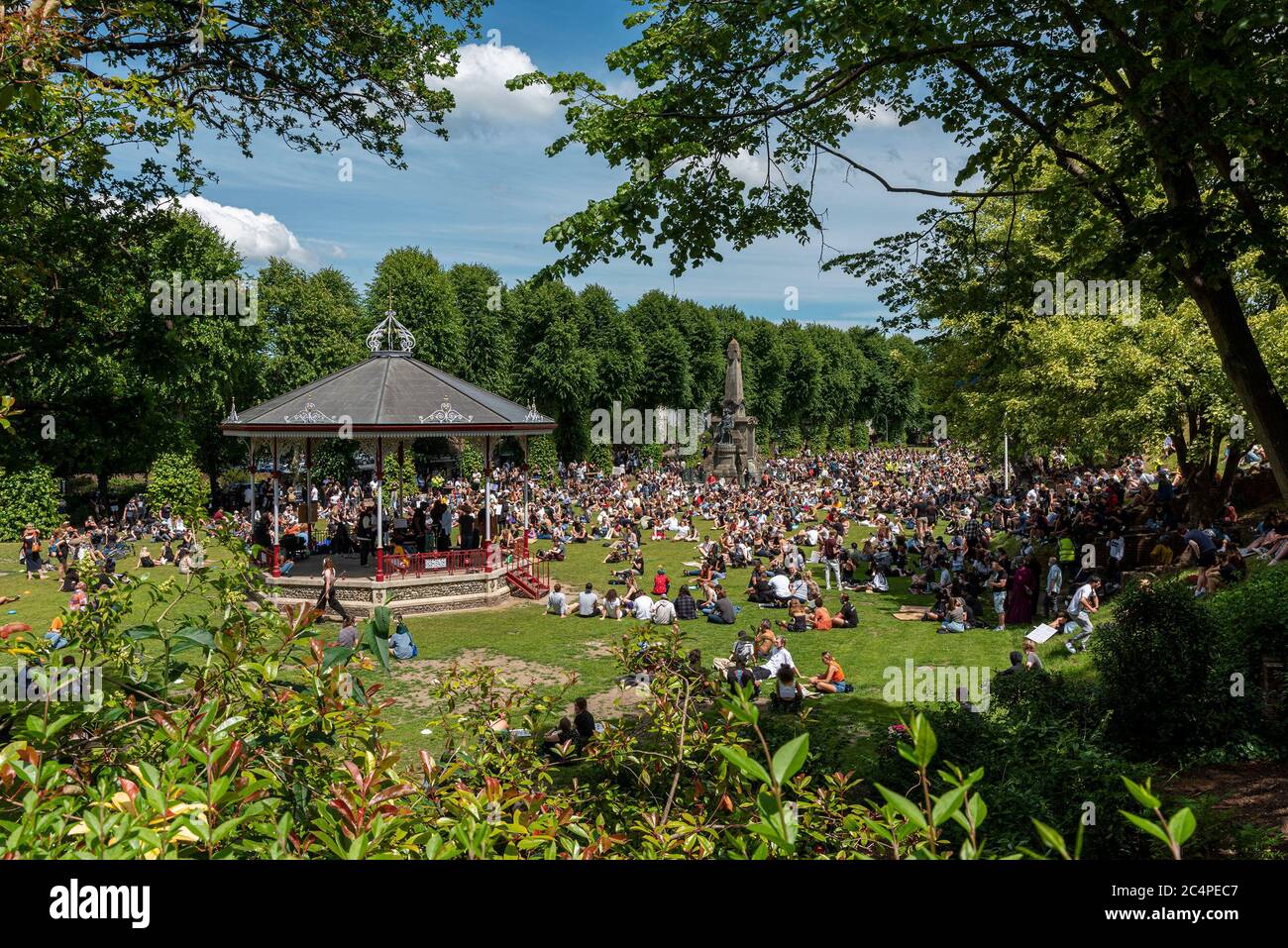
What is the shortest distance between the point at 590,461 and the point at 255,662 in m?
50.3

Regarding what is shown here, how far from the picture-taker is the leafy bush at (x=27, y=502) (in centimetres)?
3077

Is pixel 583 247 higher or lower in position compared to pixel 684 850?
higher

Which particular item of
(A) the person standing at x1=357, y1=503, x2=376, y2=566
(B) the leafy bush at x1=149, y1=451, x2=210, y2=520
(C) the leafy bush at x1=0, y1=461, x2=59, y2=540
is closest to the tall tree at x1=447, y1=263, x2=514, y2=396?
(B) the leafy bush at x1=149, y1=451, x2=210, y2=520

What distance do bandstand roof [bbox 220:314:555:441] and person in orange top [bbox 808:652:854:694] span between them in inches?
441

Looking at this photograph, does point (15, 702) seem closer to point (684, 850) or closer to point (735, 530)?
point (684, 850)

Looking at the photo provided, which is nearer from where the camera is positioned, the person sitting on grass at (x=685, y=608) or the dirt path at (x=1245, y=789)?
the dirt path at (x=1245, y=789)

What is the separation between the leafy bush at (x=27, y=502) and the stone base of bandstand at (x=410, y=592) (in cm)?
1752

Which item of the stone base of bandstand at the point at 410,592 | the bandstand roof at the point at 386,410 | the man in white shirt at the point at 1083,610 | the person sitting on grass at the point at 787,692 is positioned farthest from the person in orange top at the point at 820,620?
the bandstand roof at the point at 386,410

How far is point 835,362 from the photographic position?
77250mm

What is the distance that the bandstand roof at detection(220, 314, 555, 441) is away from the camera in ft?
66.4

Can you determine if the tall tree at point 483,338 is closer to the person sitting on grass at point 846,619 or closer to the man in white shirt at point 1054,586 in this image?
the person sitting on grass at point 846,619

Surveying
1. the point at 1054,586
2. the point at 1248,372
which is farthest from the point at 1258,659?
the point at 1054,586

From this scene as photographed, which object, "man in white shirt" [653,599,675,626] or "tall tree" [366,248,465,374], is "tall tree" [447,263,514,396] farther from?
"man in white shirt" [653,599,675,626]
